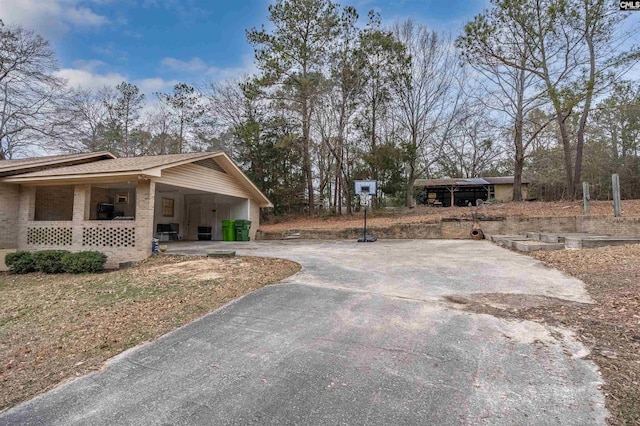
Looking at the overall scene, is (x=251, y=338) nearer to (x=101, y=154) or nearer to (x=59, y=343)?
(x=59, y=343)

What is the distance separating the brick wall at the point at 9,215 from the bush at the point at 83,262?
3143 millimetres

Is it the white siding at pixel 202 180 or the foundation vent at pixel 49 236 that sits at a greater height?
the white siding at pixel 202 180

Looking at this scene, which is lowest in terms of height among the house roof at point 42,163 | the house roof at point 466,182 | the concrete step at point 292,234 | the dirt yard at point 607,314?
the dirt yard at point 607,314

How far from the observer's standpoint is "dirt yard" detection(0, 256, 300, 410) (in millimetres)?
2787

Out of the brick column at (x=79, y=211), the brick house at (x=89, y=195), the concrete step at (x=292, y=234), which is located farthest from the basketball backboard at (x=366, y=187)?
the brick column at (x=79, y=211)

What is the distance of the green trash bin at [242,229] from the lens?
48.5 feet

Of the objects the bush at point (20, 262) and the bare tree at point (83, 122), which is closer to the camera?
the bush at point (20, 262)

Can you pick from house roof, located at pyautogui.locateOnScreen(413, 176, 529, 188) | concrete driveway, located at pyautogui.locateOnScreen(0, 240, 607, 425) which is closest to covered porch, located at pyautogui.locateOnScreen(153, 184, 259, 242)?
concrete driveway, located at pyautogui.locateOnScreen(0, 240, 607, 425)

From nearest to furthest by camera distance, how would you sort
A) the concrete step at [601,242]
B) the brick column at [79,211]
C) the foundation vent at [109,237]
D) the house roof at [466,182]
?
the concrete step at [601,242] → the foundation vent at [109,237] → the brick column at [79,211] → the house roof at [466,182]

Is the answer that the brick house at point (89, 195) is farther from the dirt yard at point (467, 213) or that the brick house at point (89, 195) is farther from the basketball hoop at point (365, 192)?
the dirt yard at point (467, 213)

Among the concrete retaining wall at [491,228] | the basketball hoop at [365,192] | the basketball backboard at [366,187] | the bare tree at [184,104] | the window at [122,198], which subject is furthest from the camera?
the bare tree at [184,104]

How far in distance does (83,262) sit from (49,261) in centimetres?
121

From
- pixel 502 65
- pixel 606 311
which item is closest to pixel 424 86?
pixel 502 65

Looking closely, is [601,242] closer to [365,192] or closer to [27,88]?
[365,192]
